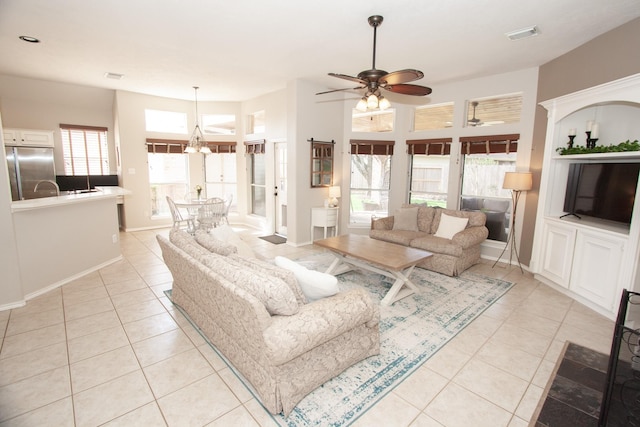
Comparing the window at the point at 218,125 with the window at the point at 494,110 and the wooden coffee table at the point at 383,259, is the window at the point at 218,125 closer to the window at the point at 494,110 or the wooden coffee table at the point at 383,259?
the wooden coffee table at the point at 383,259

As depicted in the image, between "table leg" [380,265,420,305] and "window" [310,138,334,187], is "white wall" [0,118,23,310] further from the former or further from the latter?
"window" [310,138,334,187]

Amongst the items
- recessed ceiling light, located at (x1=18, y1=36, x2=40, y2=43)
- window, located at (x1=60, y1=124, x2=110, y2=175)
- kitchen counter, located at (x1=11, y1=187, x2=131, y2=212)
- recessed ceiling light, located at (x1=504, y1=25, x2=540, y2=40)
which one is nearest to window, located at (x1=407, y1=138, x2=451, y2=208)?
recessed ceiling light, located at (x1=504, y1=25, x2=540, y2=40)

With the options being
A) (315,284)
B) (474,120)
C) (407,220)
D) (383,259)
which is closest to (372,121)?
(474,120)

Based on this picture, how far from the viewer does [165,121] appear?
7.30 m

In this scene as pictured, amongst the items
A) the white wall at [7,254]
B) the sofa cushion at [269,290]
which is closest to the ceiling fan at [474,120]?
the sofa cushion at [269,290]

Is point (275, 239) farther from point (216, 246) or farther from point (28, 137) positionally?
point (28, 137)

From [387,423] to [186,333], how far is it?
6.46ft

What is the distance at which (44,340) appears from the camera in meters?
2.74

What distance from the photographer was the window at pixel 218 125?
7.74 meters

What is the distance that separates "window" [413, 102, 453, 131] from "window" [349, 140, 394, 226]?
2.78 feet

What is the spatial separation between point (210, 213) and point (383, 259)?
385cm

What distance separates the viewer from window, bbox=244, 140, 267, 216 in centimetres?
727

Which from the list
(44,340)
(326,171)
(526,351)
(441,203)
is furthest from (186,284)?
(441,203)

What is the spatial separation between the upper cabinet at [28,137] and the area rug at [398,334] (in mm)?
5557
